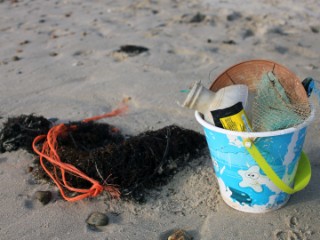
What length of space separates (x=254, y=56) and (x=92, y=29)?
6.37 feet

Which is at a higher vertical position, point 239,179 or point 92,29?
point 239,179

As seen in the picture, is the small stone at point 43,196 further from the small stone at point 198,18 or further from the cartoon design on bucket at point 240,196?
the small stone at point 198,18

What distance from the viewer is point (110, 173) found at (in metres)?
2.07

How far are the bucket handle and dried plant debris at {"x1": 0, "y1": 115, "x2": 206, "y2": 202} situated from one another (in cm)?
59

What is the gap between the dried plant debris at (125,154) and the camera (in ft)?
6.81

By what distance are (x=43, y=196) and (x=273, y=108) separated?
1188 mm

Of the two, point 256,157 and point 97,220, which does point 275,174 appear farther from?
point 97,220

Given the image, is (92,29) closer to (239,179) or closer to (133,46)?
(133,46)

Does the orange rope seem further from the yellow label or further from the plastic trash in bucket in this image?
the yellow label

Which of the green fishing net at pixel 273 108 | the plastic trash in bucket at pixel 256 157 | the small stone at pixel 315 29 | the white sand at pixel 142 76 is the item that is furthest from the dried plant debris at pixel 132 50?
the green fishing net at pixel 273 108

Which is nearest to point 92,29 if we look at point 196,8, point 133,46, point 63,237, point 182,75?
point 133,46

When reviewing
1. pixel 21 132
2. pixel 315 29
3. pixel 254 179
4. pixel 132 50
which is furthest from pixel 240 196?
pixel 315 29

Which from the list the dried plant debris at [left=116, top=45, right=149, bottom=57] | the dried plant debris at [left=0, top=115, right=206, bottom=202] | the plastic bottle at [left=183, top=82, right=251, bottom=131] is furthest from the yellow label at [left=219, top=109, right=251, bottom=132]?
the dried plant debris at [left=116, top=45, right=149, bottom=57]

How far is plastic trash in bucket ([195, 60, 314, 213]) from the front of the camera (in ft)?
5.42
